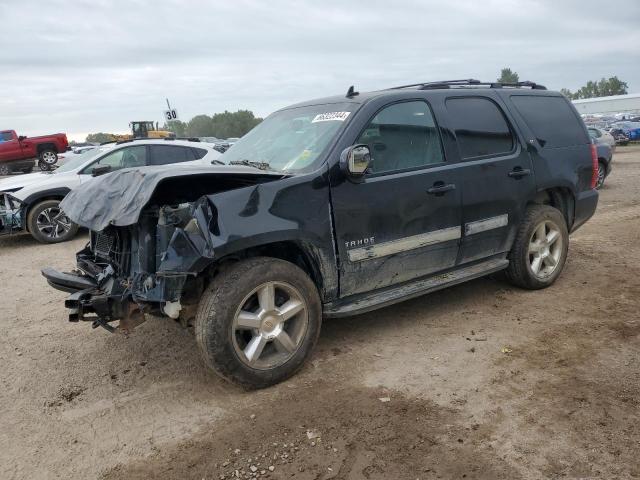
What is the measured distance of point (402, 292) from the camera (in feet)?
13.4

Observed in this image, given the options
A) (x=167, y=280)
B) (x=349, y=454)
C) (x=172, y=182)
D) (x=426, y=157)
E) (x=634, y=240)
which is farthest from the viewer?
(x=634, y=240)

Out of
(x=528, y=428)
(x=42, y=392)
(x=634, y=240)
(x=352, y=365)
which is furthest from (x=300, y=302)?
(x=634, y=240)

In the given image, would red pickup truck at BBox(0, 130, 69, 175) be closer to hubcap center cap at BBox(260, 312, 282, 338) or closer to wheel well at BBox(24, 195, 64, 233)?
wheel well at BBox(24, 195, 64, 233)

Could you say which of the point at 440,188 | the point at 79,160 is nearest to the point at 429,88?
the point at 440,188

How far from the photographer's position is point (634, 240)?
23.0ft

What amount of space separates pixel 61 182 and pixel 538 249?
741 cm

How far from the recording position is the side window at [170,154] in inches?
365

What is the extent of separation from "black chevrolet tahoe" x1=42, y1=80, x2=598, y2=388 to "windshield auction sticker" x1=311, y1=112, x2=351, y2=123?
2 centimetres

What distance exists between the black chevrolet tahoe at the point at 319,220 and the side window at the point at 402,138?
0.4 inches

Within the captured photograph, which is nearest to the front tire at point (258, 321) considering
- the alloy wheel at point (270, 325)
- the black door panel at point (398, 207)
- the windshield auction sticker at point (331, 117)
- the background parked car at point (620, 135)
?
the alloy wheel at point (270, 325)

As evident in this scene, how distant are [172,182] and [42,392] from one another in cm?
174

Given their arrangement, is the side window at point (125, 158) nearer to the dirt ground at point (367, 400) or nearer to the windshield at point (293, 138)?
the dirt ground at point (367, 400)

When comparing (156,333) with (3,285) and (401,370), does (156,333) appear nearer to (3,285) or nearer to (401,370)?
(401,370)

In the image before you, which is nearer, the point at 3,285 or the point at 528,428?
the point at 528,428
